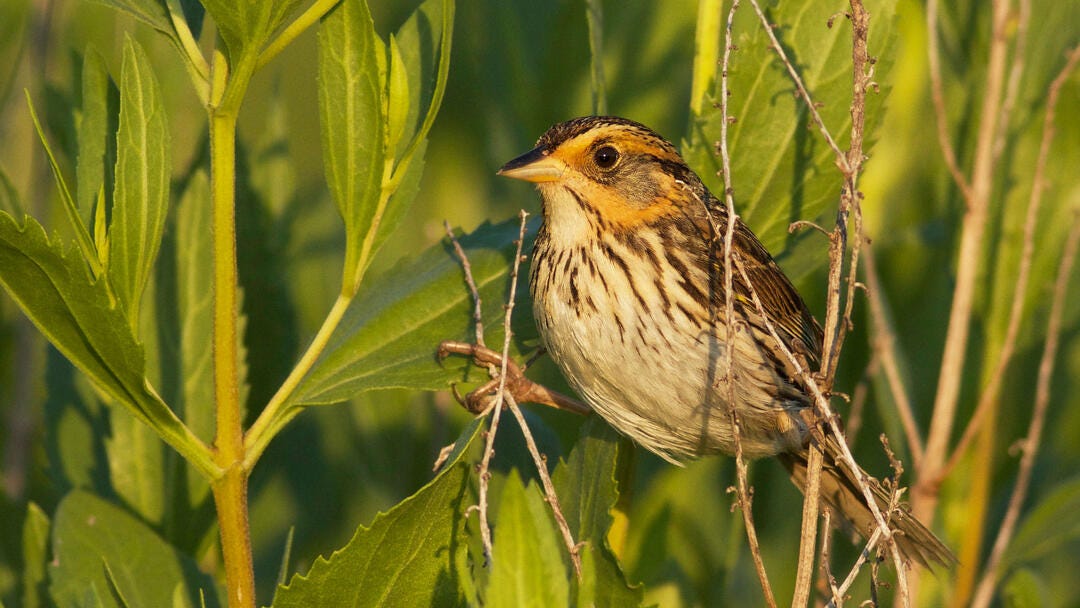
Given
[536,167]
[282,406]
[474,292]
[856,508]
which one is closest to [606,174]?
[536,167]

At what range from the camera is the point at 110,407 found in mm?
2355

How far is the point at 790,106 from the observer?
2090 millimetres

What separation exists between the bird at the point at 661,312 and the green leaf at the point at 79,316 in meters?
0.77

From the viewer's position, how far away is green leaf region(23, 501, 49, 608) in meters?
2.21

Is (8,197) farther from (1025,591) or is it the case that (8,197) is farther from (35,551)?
(1025,591)

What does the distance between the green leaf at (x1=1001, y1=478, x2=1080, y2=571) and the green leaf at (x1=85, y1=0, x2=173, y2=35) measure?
1803 mm

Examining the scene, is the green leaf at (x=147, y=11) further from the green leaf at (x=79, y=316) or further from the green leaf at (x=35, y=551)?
the green leaf at (x=35, y=551)

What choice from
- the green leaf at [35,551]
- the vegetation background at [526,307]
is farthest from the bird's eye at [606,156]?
the green leaf at [35,551]

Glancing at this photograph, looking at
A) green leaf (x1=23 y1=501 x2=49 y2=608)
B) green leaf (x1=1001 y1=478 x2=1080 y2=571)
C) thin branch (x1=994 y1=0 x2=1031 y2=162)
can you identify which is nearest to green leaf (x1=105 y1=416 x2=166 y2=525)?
green leaf (x1=23 y1=501 x2=49 y2=608)

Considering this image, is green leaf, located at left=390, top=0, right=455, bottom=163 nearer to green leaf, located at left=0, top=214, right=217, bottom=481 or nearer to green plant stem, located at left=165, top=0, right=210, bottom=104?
green plant stem, located at left=165, top=0, right=210, bottom=104

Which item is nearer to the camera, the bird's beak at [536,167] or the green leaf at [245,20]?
the green leaf at [245,20]

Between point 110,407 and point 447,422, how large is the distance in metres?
0.81

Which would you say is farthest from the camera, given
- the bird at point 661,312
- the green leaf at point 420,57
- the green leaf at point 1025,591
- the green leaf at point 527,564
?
the green leaf at point 1025,591

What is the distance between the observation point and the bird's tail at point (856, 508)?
2322 millimetres
